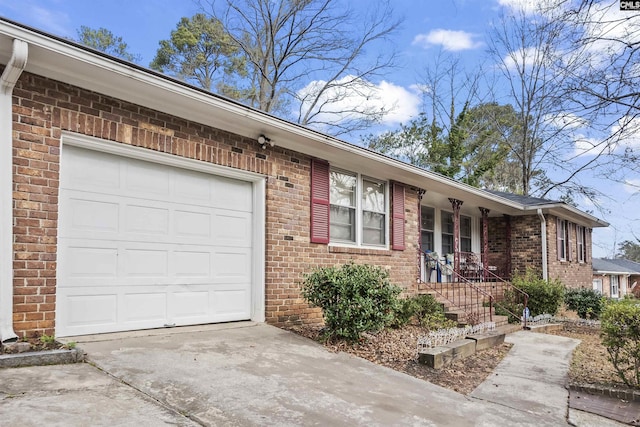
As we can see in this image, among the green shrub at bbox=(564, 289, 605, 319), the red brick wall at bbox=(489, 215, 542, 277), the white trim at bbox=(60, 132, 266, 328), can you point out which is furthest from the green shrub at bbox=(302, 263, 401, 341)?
the red brick wall at bbox=(489, 215, 542, 277)

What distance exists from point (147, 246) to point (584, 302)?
11.9 metres

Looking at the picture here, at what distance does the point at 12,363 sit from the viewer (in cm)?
392

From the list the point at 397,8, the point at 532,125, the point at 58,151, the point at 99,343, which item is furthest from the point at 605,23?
the point at 532,125

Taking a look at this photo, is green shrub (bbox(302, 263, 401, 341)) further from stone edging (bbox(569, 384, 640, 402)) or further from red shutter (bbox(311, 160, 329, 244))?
stone edging (bbox(569, 384, 640, 402))

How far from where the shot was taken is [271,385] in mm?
4301

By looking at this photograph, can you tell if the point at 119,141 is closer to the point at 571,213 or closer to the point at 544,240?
Result: the point at 544,240

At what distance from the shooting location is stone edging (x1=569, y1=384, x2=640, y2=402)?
4.93 metres

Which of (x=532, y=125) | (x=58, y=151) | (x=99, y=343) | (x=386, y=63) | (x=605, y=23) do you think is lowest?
(x=99, y=343)

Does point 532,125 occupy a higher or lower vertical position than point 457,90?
lower

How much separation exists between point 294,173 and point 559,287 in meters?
7.78

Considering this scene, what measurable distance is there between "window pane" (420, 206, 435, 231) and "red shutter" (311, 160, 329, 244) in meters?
5.83

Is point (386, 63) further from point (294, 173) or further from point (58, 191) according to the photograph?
point (58, 191)

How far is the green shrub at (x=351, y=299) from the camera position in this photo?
6074 millimetres

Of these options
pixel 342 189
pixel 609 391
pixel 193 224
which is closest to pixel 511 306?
pixel 342 189
